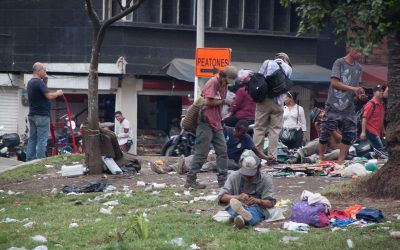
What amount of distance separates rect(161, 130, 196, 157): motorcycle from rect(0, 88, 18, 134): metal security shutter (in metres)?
8.84

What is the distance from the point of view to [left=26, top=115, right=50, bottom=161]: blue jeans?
55.9ft

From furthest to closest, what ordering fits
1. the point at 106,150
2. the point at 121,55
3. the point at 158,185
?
the point at 121,55, the point at 106,150, the point at 158,185

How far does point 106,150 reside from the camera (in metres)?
15.2

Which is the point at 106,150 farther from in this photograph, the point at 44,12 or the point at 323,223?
the point at 44,12

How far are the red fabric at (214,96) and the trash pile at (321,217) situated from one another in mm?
3006

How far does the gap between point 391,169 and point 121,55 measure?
16056 millimetres

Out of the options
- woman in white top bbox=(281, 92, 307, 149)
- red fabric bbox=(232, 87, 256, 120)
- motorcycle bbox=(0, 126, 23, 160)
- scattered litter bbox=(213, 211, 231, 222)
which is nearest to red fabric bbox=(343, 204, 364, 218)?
scattered litter bbox=(213, 211, 231, 222)

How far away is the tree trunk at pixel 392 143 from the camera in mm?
11328

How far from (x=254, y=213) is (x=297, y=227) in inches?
20.8

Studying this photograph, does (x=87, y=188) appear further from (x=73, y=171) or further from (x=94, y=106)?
(x=94, y=106)

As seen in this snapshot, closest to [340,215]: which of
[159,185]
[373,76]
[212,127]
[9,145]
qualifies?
[212,127]

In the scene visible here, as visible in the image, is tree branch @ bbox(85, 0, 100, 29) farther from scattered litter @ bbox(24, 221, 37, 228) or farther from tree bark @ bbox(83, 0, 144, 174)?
scattered litter @ bbox(24, 221, 37, 228)

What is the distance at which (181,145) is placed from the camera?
19.7 metres

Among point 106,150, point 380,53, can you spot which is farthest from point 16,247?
point 380,53
